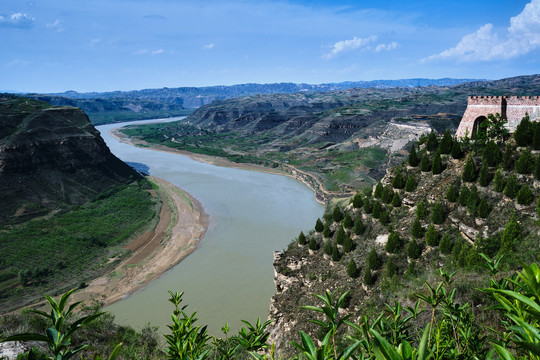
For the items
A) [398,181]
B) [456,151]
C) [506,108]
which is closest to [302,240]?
[398,181]

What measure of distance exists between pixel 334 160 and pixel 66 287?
248 ft

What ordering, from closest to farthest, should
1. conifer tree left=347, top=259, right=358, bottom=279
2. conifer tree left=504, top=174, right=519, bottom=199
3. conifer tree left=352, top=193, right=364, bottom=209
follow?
conifer tree left=504, top=174, right=519, bottom=199
conifer tree left=347, top=259, right=358, bottom=279
conifer tree left=352, top=193, right=364, bottom=209

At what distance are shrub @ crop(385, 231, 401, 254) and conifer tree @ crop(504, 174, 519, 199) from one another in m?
7.16

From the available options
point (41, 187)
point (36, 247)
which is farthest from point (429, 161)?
point (41, 187)

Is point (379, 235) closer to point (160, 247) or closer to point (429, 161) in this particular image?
point (429, 161)

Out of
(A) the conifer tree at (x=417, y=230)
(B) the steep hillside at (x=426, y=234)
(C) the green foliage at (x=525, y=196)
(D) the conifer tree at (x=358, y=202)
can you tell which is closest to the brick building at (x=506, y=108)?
(B) the steep hillside at (x=426, y=234)

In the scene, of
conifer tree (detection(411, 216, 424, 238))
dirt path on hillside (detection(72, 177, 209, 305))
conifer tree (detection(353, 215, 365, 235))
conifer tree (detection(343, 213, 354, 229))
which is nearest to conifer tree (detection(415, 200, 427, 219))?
conifer tree (detection(411, 216, 424, 238))

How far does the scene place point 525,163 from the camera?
67.1 feet

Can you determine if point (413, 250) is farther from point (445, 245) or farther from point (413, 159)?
point (413, 159)

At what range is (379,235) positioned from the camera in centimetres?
2419

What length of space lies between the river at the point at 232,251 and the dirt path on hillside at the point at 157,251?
166 centimetres

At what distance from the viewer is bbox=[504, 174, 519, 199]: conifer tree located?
2019 centimetres

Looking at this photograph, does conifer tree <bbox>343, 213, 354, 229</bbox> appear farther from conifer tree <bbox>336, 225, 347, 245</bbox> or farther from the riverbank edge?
the riverbank edge

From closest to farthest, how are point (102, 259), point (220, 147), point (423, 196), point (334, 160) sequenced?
point (423, 196), point (102, 259), point (334, 160), point (220, 147)
